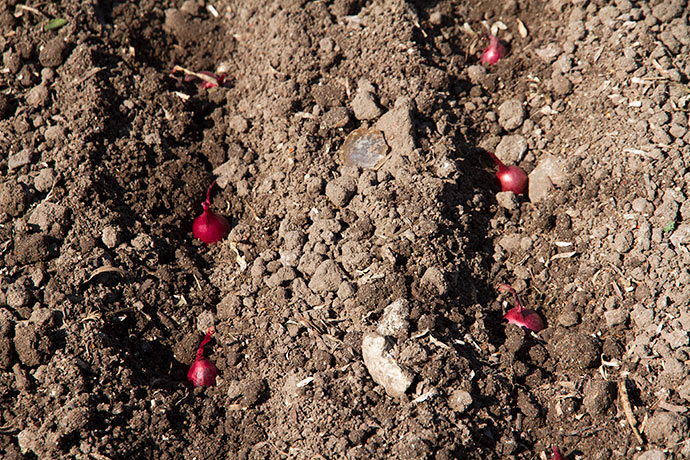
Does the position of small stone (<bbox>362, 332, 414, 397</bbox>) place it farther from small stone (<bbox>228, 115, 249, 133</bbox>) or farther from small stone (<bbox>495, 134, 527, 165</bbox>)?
small stone (<bbox>228, 115, 249, 133</bbox>)

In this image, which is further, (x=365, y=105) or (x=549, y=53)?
(x=549, y=53)

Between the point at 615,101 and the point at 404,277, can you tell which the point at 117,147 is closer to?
the point at 404,277

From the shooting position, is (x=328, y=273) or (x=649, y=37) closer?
(x=328, y=273)

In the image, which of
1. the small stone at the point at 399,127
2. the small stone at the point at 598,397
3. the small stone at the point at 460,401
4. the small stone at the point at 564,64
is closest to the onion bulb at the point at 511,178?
the small stone at the point at 399,127

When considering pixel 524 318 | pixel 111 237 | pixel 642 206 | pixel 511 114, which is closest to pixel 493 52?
pixel 511 114

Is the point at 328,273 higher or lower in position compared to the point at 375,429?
higher

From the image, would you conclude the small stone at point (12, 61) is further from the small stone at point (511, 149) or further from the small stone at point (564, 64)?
the small stone at point (564, 64)

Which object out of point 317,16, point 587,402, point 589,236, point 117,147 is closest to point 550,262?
point 589,236

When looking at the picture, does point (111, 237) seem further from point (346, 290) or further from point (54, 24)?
point (54, 24)
